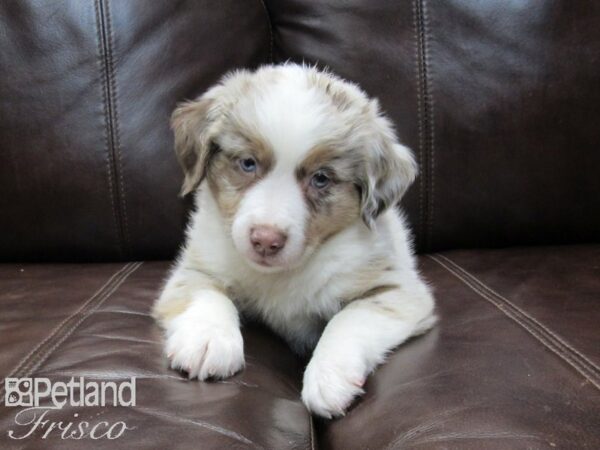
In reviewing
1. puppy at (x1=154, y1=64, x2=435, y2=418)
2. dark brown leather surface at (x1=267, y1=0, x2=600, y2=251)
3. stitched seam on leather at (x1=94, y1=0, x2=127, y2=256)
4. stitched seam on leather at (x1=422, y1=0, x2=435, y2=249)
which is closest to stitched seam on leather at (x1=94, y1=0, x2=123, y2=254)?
stitched seam on leather at (x1=94, y1=0, x2=127, y2=256)

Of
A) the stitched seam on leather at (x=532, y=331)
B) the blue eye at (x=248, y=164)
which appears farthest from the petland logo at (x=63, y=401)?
the stitched seam on leather at (x=532, y=331)

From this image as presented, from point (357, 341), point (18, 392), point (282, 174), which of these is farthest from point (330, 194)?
point (18, 392)

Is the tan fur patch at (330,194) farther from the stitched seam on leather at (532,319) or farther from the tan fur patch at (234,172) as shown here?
the stitched seam on leather at (532,319)

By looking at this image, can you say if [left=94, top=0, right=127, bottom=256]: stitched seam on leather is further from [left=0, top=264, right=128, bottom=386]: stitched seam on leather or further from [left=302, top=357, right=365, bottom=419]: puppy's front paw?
[left=302, top=357, right=365, bottom=419]: puppy's front paw

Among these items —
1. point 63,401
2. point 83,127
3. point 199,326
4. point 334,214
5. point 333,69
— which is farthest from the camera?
point 333,69

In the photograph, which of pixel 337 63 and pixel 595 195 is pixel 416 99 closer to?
pixel 337 63

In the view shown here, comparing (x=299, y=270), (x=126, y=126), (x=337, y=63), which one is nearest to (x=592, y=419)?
(x=299, y=270)

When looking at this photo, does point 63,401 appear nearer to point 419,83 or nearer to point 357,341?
point 357,341
